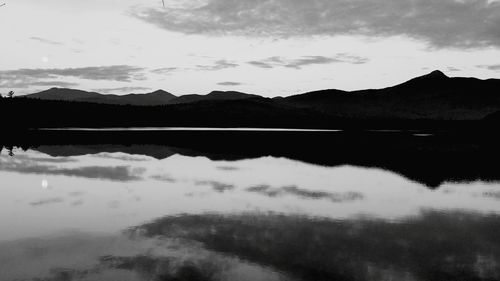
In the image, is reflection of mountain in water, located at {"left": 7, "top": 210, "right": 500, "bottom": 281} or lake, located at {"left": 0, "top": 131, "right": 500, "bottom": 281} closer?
reflection of mountain in water, located at {"left": 7, "top": 210, "right": 500, "bottom": 281}

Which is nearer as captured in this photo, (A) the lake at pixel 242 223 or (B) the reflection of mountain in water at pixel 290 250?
(B) the reflection of mountain in water at pixel 290 250

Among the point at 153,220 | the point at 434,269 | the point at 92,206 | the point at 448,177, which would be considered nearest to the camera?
the point at 434,269

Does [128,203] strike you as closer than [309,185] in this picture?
Yes

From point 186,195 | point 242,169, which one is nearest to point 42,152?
point 242,169

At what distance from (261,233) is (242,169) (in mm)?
19360

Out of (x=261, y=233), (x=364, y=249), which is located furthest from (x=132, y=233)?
(x=364, y=249)

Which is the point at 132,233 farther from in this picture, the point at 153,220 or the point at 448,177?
the point at 448,177

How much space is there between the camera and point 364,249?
14359mm

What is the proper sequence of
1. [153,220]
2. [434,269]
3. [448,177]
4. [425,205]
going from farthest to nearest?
1. [448,177]
2. [425,205]
3. [153,220]
4. [434,269]

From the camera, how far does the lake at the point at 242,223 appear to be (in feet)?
40.4

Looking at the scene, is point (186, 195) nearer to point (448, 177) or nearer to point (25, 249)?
point (25, 249)

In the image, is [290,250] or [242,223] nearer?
[290,250]

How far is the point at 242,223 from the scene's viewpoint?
57.5 ft

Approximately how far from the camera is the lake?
12.3 meters
